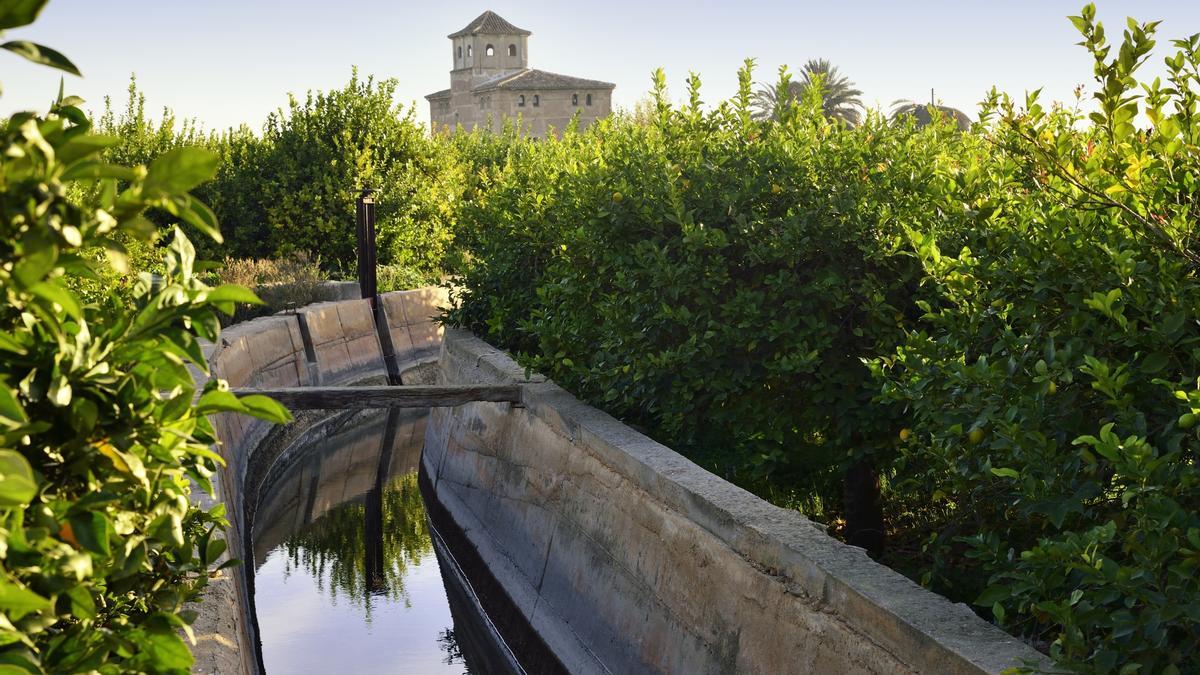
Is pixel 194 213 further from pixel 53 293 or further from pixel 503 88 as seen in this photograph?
pixel 503 88

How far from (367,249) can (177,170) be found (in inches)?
717

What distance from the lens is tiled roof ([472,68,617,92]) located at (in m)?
89.8

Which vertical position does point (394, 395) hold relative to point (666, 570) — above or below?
above

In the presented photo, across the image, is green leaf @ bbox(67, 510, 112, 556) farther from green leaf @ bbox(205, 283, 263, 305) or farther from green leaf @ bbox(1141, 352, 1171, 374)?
green leaf @ bbox(1141, 352, 1171, 374)

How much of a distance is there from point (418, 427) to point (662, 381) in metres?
11.1

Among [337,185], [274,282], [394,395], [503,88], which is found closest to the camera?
[394,395]

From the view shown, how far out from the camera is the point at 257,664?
9.08 meters

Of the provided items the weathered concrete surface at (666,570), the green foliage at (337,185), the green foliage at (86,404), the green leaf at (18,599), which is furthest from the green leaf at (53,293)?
the green foliage at (337,185)

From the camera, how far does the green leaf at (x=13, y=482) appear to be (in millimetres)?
1877

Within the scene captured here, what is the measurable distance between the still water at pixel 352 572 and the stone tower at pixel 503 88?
7053cm

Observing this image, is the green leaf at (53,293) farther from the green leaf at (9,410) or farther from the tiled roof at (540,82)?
the tiled roof at (540,82)

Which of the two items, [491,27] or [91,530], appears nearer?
[91,530]

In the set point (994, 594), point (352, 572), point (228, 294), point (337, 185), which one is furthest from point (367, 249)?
point (228, 294)

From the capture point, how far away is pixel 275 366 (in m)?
16.0
